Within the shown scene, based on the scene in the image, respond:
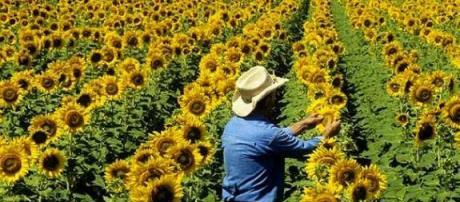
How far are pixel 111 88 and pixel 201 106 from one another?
207cm

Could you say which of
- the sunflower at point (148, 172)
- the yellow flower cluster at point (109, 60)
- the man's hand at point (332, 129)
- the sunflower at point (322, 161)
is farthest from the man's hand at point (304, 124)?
the yellow flower cluster at point (109, 60)

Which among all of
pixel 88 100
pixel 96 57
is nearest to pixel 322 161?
pixel 88 100

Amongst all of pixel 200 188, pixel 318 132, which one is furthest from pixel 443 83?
pixel 200 188

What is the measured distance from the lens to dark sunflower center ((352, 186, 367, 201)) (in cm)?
599

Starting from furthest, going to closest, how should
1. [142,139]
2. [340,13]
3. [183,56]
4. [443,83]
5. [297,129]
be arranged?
[340,13], [183,56], [142,139], [443,83], [297,129]

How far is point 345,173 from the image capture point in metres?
6.26

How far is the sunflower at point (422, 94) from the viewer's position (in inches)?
376

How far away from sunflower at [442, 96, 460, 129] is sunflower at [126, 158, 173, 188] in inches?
124

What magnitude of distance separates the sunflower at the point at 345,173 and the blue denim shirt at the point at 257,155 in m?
0.28

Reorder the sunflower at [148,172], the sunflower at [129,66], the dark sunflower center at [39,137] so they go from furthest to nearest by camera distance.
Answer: the sunflower at [129,66]
the dark sunflower center at [39,137]
the sunflower at [148,172]

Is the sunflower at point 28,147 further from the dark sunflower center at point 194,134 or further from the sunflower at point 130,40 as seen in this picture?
the sunflower at point 130,40

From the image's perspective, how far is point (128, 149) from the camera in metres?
10.8

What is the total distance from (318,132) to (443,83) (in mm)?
2256

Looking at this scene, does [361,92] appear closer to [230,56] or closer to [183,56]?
[230,56]
